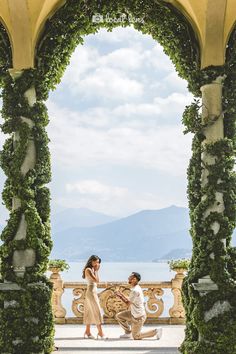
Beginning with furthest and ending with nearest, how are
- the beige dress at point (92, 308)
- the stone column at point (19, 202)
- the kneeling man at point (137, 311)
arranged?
the beige dress at point (92, 308) < the kneeling man at point (137, 311) < the stone column at point (19, 202)

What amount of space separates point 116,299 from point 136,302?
191 cm

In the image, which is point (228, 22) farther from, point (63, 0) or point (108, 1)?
point (63, 0)

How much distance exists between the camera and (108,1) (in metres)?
8.55

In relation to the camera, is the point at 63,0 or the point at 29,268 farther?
the point at 63,0

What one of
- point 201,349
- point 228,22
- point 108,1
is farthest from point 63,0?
point 201,349

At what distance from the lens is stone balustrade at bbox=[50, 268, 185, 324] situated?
11.7 metres

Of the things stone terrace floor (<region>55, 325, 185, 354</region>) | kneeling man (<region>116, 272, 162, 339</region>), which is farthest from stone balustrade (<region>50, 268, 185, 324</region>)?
kneeling man (<region>116, 272, 162, 339</region>)

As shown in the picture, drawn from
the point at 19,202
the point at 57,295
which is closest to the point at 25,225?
the point at 19,202

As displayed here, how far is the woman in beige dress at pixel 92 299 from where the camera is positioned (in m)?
9.85

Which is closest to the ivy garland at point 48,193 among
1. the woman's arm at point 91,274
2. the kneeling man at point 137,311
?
the kneeling man at point 137,311

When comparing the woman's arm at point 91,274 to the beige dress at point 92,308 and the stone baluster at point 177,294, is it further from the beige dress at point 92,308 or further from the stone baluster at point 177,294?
the stone baluster at point 177,294

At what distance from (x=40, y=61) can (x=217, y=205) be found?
3.04m

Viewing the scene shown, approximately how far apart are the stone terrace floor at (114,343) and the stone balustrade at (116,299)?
0.84 m

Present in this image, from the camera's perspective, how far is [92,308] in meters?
9.99
